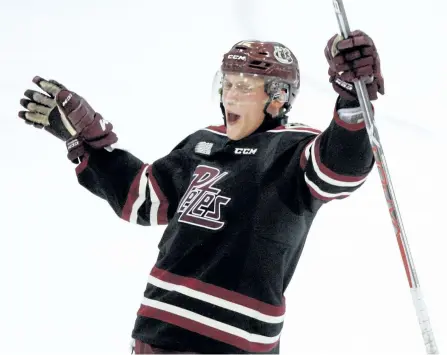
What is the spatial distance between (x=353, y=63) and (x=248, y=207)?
0.57 metres

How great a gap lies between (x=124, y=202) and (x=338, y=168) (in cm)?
93

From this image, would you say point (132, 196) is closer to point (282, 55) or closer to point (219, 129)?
point (219, 129)

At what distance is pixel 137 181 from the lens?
9.80 feet

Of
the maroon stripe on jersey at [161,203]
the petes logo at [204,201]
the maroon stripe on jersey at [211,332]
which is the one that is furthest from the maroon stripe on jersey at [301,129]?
the maroon stripe on jersey at [211,332]

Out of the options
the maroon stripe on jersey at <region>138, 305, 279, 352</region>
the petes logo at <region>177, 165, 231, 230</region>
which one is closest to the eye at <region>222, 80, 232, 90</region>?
the petes logo at <region>177, 165, 231, 230</region>

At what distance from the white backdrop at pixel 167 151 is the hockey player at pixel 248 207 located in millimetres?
990

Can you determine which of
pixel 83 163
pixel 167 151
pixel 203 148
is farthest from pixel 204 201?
pixel 167 151

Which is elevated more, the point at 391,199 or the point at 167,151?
the point at 167,151

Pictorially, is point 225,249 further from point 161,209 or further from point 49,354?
point 49,354

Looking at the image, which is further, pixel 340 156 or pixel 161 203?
pixel 161 203

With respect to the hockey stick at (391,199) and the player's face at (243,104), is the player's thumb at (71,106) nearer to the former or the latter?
the player's face at (243,104)

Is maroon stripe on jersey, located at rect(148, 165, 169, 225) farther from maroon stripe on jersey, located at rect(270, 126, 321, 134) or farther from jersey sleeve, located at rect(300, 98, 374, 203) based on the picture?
jersey sleeve, located at rect(300, 98, 374, 203)

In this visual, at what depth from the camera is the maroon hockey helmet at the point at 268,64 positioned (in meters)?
2.70

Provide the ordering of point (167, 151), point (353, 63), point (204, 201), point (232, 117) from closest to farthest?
1. point (353, 63)
2. point (204, 201)
3. point (232, 117)
4. point (167, 151)
